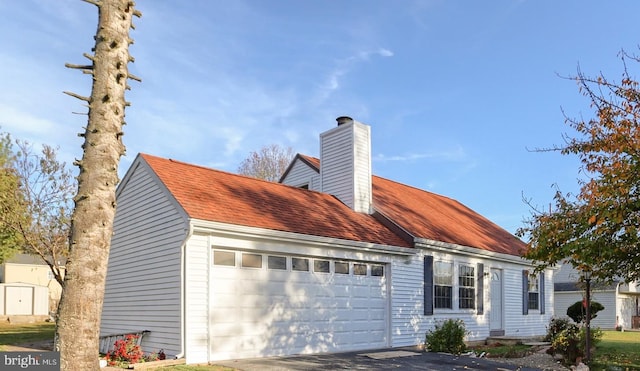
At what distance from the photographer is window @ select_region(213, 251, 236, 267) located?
40.7 feet

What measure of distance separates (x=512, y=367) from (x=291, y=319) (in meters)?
5.22

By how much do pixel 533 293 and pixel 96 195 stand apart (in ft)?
67.3

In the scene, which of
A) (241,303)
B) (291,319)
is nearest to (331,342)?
(291,319)

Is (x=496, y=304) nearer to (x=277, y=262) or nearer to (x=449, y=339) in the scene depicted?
(x=449, y=339)

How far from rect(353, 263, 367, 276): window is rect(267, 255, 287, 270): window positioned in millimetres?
2481

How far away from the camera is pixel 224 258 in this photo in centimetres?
1252

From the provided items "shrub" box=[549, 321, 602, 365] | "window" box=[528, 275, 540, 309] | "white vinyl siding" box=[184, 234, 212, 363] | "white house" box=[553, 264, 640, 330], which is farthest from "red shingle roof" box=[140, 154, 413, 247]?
"white house" box=[553, 264, 640, 330]

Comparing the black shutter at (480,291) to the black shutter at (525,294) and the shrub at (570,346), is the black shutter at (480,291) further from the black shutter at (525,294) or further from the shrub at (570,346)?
the shrub at (570,346)

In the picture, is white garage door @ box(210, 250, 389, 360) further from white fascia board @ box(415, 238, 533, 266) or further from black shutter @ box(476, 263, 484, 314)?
Result: black shutter @ box(476, 263, 484, 314)

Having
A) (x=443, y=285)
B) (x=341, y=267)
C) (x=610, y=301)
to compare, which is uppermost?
(x=341, y=267)

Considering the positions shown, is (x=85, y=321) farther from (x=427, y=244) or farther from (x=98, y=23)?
(x=427, y=244)

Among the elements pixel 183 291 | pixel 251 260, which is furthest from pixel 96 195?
pixel 251 260

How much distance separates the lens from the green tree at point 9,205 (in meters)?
19.2

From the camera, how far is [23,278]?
44938 millimetres
